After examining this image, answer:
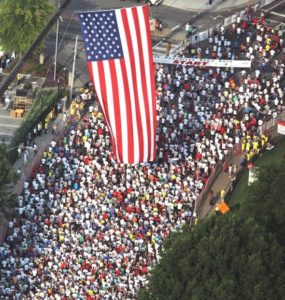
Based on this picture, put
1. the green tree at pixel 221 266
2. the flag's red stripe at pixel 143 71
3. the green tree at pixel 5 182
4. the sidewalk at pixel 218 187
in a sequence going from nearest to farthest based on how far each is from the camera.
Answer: the green tree at pixel 221 266 → the flag's red stripe at pixel 143 71 → the green tree at pixel 5 182 → the sidewalk at pixel 218 187

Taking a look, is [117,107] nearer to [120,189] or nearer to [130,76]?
[130,76]

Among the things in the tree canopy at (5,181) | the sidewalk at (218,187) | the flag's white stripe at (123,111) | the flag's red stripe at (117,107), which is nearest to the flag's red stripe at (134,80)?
the flag's white stripe at (123,111)

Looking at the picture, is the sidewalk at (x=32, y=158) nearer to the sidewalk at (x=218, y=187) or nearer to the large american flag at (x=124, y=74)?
the sidewalk at (x=218, y=187)

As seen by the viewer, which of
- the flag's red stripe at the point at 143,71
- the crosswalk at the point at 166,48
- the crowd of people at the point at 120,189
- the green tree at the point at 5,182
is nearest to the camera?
the flag's red stripe at the point at 143,71

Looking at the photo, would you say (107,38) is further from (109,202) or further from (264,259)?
(109,202)

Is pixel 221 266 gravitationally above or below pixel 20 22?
above

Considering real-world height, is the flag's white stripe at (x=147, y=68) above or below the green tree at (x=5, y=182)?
above

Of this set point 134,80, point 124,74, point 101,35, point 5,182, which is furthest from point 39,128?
point 101,35

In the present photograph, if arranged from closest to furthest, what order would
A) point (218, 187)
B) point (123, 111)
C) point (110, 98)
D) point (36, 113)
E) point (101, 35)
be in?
point (101, 35)
point (110, 98)
point (123, 111)
point (218, 187)
point (36, 113)
